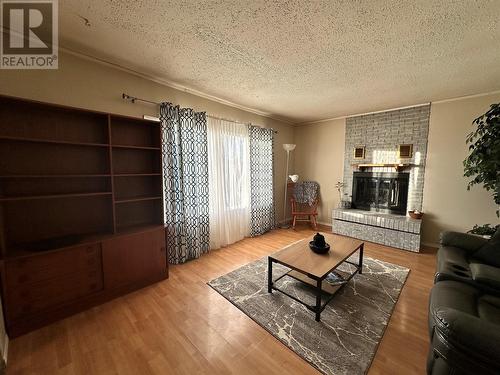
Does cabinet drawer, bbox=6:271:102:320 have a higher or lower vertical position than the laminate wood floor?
higher

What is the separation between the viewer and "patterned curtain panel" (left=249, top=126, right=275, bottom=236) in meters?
3.99

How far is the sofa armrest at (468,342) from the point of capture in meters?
0.93

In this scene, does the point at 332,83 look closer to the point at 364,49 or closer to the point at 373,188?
the point at 364,49

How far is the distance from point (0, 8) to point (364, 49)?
2.97 meters

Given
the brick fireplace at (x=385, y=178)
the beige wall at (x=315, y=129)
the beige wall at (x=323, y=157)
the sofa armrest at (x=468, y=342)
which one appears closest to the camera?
the sofa armrest at (x=468, y=342)

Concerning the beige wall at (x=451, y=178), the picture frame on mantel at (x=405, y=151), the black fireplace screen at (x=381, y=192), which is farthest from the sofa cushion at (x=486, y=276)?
the picture frame on mantel at (x=405, y=151)

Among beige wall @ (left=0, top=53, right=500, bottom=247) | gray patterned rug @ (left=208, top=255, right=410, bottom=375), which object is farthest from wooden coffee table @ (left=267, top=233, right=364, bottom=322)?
beige wall @ (left=0, top=53, right=500, bottom=247)

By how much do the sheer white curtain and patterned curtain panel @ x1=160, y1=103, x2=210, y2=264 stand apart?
21 cm

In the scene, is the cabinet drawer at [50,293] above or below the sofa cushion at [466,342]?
below

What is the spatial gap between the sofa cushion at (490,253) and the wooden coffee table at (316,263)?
1.01 meters

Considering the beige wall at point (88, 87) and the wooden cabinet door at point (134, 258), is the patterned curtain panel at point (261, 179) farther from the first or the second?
the wooden cabinet door at point (134, 258)

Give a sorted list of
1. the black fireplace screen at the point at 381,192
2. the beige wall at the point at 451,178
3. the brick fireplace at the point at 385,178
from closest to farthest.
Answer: the beige wall at the point at 451,178, the brick fireplace at the point at 385,178, the black fireplace screen at the point at 381,192

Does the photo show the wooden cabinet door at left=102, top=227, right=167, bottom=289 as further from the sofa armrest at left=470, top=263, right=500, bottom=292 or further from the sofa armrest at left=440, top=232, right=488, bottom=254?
the sofa armrest at left=440, top=232, right=488, bottom=254

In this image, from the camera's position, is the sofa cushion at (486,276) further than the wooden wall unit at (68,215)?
No
